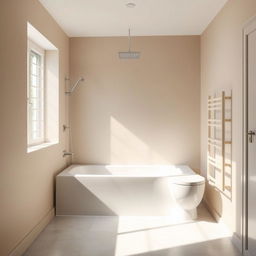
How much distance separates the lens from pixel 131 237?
10.8 feet

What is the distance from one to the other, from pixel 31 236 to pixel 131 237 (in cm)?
100

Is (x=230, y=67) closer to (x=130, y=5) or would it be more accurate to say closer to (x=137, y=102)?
(x=130, y=5)

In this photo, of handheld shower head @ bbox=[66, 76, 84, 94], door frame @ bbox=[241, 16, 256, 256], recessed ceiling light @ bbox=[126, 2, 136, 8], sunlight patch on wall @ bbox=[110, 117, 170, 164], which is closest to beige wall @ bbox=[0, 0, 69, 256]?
recessed ceiling light @ bbox=[126, 2, 136, 8]

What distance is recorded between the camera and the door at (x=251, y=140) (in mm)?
2629

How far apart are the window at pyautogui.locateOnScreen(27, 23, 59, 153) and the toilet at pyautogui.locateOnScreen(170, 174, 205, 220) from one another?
1.65 meters

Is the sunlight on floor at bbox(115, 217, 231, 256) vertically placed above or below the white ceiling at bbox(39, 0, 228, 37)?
below

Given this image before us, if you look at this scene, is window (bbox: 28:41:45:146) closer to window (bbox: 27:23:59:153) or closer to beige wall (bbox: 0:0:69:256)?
window (bbox: 27:23:59:153)

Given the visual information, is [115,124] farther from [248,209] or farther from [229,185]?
[248,209]

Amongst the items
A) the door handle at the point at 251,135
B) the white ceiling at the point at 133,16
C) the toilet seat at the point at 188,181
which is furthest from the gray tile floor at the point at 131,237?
the white ceiling at the point at 133,16

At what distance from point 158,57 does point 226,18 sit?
148 cm

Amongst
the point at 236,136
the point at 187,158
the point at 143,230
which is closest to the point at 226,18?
the point at 236,136

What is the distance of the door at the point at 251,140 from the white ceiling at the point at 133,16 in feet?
3.28

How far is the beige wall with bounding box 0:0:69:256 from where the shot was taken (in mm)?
2531

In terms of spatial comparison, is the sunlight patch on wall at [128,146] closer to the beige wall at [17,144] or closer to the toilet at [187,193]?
the toilet at [187,193]
